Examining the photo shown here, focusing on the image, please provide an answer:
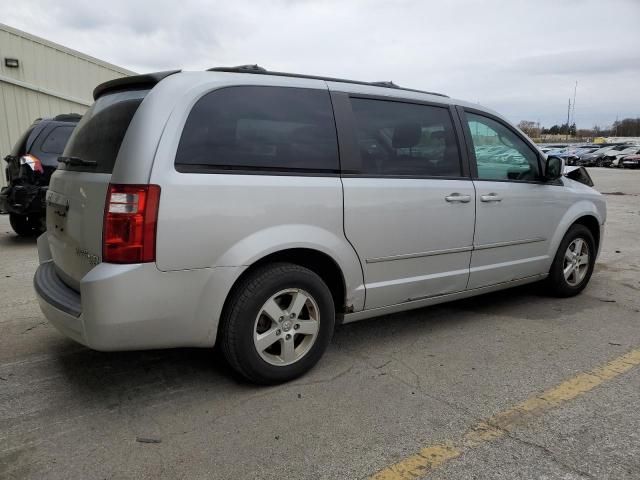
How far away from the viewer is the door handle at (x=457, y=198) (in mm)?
3787

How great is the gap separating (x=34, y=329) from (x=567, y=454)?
3666 millimetres

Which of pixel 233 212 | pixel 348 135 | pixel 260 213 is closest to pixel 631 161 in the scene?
pixel 348 135

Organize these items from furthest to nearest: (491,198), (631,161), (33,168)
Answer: (631,161)
(33,168)
(491,198)

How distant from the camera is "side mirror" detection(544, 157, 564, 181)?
14.8 feet

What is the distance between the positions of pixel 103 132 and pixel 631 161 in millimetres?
41020

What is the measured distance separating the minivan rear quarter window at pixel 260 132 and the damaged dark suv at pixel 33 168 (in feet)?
16.7

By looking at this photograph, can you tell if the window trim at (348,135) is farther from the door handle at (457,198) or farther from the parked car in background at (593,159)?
the parked car in background at (593,159)

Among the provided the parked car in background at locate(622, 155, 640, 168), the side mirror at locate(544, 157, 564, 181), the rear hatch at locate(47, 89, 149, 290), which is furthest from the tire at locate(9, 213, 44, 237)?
the parked car in background at locate(622, 155, 640, 168)

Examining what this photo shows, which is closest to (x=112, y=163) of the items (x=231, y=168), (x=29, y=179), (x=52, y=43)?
(x=231, y=168)

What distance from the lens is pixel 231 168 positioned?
2.87 m

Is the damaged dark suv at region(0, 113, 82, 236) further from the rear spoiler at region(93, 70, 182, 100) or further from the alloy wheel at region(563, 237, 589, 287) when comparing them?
the alloy wheel at region(563, 237, 589, 287)

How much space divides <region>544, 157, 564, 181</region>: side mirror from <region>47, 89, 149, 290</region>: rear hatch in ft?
11.1

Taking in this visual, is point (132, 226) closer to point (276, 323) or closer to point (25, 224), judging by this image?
point (276, 323)

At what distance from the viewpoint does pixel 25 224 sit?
25.9 ft
